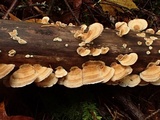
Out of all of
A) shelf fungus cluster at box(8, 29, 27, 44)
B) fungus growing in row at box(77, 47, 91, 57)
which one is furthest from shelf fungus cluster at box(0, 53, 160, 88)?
shelf fungus cluster at box(8, 29, 27, 44)

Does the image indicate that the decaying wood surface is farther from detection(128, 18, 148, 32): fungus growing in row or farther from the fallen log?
detection(128, 18, 148, 32): fungus growing in row

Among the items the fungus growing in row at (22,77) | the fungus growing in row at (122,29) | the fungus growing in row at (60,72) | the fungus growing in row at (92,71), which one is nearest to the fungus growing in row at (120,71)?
the fungus growing in row at (92,71)

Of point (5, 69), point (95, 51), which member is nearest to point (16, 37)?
point (5, 69)

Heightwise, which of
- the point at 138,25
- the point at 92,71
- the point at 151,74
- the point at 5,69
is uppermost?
the point at 138,25

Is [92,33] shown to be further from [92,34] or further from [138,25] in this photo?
[138,25]

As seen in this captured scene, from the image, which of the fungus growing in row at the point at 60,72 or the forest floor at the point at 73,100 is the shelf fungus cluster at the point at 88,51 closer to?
the fungus growing in row at the point at 60,72
